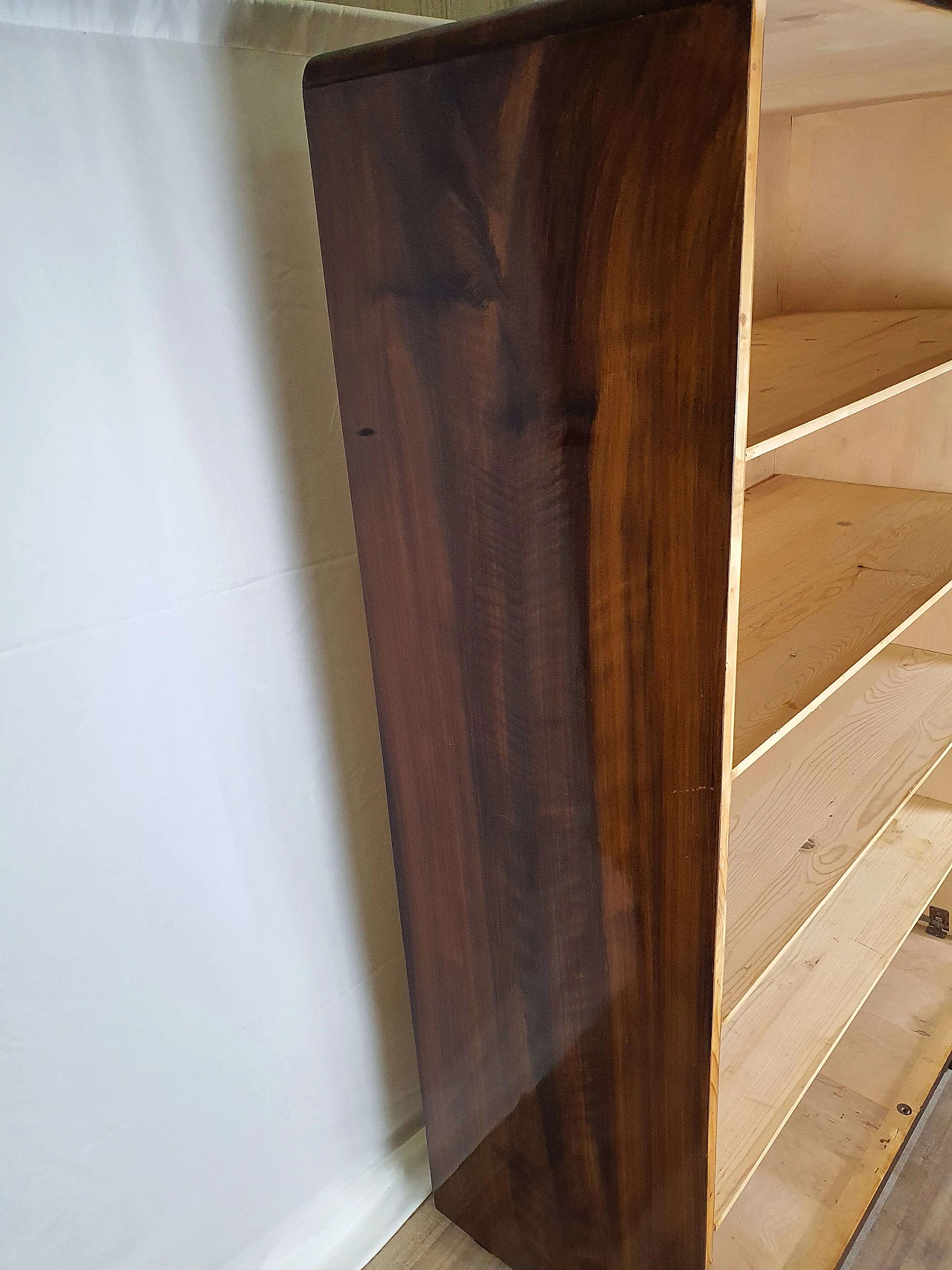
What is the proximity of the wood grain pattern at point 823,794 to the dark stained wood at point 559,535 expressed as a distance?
205mm

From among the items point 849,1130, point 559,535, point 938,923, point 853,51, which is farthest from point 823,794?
point 853,51

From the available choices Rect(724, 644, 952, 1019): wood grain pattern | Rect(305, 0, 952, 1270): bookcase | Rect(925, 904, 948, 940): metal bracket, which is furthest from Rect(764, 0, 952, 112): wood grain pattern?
Rect(925, 904, 948, 940): metal bracket

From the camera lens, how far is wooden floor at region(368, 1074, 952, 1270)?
1.35m

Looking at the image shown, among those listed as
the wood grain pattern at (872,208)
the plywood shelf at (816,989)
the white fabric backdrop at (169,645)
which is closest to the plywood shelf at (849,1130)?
the plywood shelf at (816,989)

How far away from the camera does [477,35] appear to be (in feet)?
2.29

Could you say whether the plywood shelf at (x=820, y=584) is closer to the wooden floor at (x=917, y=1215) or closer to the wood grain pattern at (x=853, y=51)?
the wood grain pattern at (x=853, y=51)

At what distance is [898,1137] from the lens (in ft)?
4.85

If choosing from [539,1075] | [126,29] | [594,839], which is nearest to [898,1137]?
[539,1075]

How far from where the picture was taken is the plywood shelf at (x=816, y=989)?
1139mm

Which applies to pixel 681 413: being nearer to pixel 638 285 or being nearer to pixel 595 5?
pixel 638 285

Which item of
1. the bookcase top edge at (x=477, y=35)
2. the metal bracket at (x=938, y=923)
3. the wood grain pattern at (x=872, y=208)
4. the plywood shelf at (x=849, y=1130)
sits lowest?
the plywood shelf at (x=849, y=1130)

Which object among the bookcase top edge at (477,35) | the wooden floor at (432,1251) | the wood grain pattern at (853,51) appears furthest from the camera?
the wooden floor at (432,1251)

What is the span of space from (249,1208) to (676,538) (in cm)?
110

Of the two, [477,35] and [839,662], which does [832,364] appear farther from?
[477,35]
